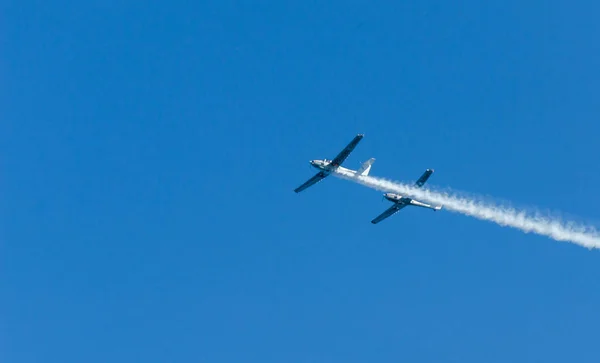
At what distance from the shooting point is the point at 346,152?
100 meters

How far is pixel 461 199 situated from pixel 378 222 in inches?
883

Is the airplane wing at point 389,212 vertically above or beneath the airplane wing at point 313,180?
above

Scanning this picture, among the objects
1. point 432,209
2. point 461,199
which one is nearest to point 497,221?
point 461,199

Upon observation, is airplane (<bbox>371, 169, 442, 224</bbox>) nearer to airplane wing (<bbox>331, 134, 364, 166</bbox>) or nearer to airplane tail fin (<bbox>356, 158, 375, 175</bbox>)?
airplane tail fin (<bbox>356, 158, 375, 175</bbox>)

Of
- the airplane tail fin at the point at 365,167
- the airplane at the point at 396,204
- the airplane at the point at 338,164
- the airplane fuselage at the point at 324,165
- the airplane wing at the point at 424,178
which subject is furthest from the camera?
the airplane at the point at 396,204

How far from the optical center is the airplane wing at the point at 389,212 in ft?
392

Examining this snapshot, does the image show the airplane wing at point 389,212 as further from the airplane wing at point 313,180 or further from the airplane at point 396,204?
the airplane wing at point 313,180

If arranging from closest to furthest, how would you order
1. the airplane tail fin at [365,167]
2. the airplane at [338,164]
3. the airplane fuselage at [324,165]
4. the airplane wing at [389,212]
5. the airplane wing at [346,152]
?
the airplane wing at [346,152] → the airplane at [338,164] → the airplane fuselage at [324,165] → the airplane tail fin at [365,167] → the airplane wing at [389,212]

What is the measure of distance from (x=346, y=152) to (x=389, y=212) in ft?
79.6

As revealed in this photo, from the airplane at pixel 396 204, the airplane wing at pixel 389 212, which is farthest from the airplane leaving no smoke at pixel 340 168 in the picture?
the airplane wing at pixel 389 212

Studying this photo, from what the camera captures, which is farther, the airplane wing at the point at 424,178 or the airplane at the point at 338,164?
the airplane wing at the point at 424,178

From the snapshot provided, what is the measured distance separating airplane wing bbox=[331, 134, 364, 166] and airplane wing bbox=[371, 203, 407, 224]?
2136 cm

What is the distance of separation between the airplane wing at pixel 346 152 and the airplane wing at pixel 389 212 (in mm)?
21364

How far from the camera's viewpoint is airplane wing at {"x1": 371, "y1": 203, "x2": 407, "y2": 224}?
11963cm
